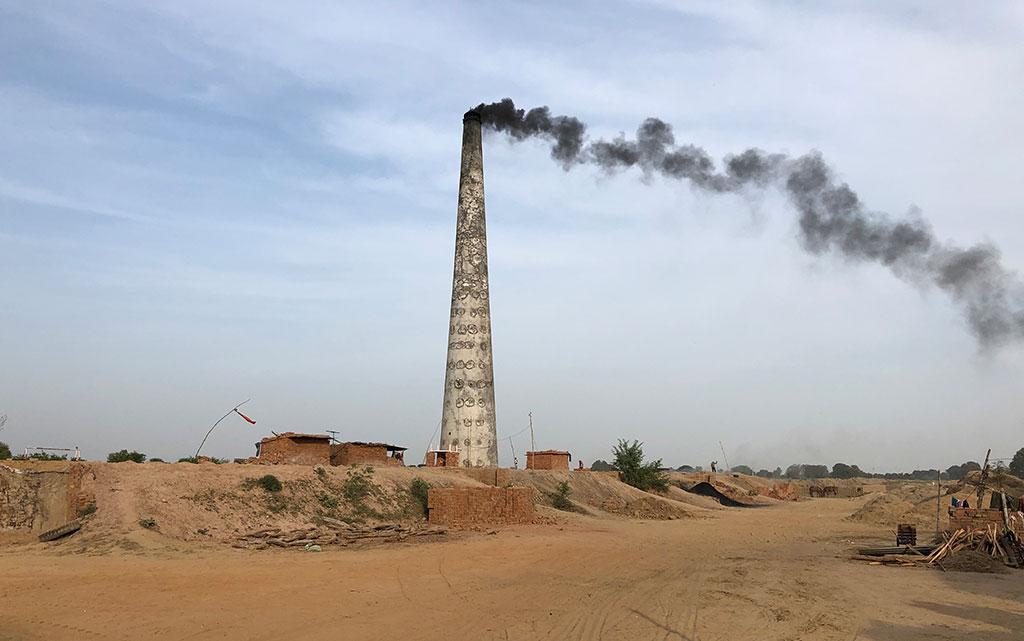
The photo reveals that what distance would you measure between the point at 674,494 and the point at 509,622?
126 ft

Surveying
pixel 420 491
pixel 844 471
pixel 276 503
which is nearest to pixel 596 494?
pixel 420 491

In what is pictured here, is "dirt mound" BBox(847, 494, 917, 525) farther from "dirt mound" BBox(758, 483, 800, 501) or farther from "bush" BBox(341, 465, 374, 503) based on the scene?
"dirt mound" BBox(758, 483, 800, 501)

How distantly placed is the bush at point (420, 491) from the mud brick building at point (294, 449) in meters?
4.29

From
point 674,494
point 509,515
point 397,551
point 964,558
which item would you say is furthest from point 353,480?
point 674,494

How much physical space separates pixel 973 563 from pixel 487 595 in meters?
11.3

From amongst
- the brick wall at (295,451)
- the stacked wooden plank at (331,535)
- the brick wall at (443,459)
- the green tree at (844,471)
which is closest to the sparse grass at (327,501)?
the stacked wooden plank at (331,535)

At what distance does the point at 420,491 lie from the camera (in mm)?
27938

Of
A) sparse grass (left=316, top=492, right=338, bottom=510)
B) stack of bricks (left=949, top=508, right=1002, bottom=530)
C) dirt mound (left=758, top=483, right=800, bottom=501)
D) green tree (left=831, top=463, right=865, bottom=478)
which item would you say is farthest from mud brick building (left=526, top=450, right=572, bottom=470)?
green tree (left=831, top=463, right=865, bottom=478)

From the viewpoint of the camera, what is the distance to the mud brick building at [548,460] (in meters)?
40.2

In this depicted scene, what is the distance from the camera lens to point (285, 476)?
2481 centimetres

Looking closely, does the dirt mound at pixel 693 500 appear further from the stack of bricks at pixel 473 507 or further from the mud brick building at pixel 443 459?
the stack of bricks at pixel 473 507

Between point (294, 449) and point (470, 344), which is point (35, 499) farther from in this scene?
point (470, 344)

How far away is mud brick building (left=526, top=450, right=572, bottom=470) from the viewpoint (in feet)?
132

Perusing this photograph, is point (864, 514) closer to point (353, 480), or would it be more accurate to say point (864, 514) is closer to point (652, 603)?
point (353, 480)
